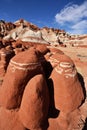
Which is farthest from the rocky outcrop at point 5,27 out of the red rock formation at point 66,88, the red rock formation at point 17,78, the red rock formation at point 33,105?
the red rock formation at point 33,105

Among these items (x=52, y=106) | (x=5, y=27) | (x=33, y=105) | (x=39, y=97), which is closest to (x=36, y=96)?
(x=39, y=97)

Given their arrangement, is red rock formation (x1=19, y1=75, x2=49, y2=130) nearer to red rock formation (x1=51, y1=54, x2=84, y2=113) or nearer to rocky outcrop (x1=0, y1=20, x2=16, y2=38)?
red rock formation (x1=51, y1=54, x2=84, y2=113)

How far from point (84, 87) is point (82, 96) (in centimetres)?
→ 92

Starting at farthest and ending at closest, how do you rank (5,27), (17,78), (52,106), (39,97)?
(5,27), (52,106), (17,78), (39,97)

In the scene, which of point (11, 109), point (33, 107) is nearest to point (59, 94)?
point (33, 107)

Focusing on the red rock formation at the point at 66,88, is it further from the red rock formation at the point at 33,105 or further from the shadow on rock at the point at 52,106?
the red rock formation at the point at 33,105

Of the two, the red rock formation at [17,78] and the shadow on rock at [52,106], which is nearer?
the red rock formation at [17,78]

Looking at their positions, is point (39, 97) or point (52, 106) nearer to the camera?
point (39, 97)

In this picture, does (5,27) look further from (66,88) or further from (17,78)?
(17,78)

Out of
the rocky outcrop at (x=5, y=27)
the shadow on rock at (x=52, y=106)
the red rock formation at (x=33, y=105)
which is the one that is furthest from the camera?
the rocky outcrop at (x=5, y=27)

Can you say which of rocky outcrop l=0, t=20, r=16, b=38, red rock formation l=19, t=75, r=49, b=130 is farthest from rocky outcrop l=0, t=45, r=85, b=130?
rocky outcrop l=0, t=20, r=16, b=38

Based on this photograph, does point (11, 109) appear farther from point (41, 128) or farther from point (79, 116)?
point (79, 116)

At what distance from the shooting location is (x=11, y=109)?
7809 mm

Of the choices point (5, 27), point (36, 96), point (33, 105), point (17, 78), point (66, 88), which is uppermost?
point (17, 78)
